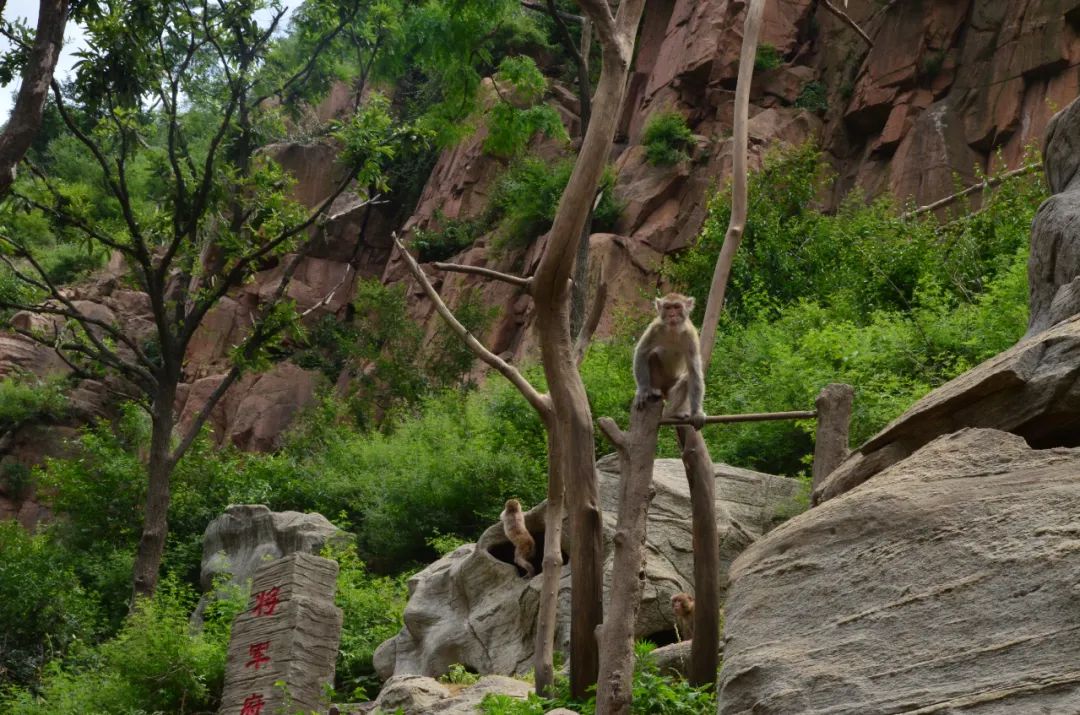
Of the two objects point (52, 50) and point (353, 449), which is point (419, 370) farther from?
point (52, 50)

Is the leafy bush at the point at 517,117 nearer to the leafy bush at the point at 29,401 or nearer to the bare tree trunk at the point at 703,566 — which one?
the bare tree trunk at the point at 703,566

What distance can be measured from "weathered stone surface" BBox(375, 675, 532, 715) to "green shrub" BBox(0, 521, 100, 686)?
8.60m

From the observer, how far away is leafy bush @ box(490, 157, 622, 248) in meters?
29.2

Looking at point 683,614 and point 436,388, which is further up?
point 436,388

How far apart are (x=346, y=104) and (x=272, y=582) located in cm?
3339

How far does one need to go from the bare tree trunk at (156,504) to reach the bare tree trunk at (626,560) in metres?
9.64

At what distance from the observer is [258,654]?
897cm

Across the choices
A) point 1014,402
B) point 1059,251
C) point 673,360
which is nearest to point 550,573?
point 673,360

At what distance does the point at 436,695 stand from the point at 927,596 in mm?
5737

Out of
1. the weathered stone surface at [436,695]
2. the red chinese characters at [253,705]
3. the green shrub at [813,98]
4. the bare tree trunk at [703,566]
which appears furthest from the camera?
the green shrub at [813,98]

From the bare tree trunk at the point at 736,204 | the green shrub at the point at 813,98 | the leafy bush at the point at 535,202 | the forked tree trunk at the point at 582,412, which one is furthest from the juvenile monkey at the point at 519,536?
the green shrub at the point at 813,98

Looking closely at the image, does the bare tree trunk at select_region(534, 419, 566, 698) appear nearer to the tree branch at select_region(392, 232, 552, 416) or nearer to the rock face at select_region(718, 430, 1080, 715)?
the tree branch at select_region(392, 232, 552, 416)

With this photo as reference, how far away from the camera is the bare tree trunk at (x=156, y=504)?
16.9 meters

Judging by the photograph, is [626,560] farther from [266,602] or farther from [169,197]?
[169,197]
